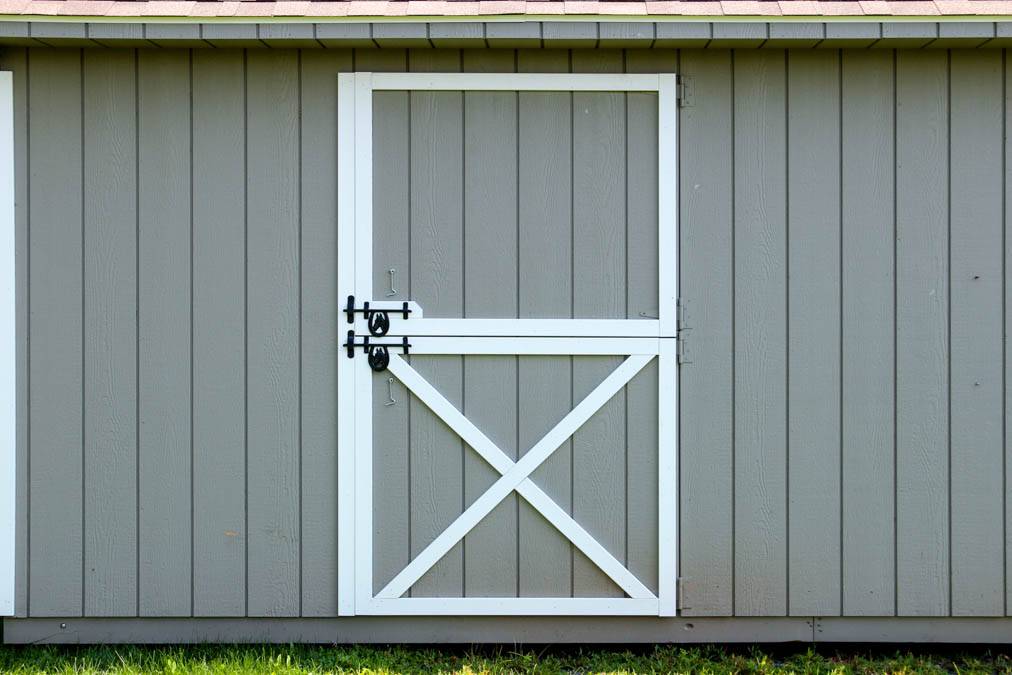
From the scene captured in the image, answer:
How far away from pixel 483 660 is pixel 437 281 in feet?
4.76

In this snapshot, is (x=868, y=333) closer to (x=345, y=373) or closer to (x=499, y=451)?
(x=499, y=451)

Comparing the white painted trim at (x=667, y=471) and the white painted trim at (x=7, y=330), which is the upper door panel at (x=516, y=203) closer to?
the white painted trim at (x=667, y=471)

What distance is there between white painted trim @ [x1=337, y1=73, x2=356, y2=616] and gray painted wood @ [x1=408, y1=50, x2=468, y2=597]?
23cm

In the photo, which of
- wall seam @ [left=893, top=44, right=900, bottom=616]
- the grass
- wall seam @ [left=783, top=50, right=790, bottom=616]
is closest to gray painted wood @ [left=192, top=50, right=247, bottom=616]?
the grass

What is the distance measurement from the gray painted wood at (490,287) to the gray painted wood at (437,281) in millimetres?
34

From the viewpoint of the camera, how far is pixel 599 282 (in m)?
3.83

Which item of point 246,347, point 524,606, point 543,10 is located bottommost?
point 524,606

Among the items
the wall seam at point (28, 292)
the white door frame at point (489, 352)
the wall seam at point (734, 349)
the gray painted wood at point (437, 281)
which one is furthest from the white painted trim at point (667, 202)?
the wall seam at point (28, 292)

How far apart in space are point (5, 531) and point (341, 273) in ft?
5.32

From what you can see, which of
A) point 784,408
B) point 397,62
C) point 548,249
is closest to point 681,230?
point 548,249

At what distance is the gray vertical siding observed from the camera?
3.81 m

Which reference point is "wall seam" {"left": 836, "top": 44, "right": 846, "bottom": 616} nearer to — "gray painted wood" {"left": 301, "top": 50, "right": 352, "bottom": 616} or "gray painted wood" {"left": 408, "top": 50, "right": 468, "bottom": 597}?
"gray painted wood" {"left": 408, "top": 50, "right": 468, "bottom": 597}

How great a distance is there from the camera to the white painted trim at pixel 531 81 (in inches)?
149

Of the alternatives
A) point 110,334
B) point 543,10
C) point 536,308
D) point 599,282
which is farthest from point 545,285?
point 110,334
